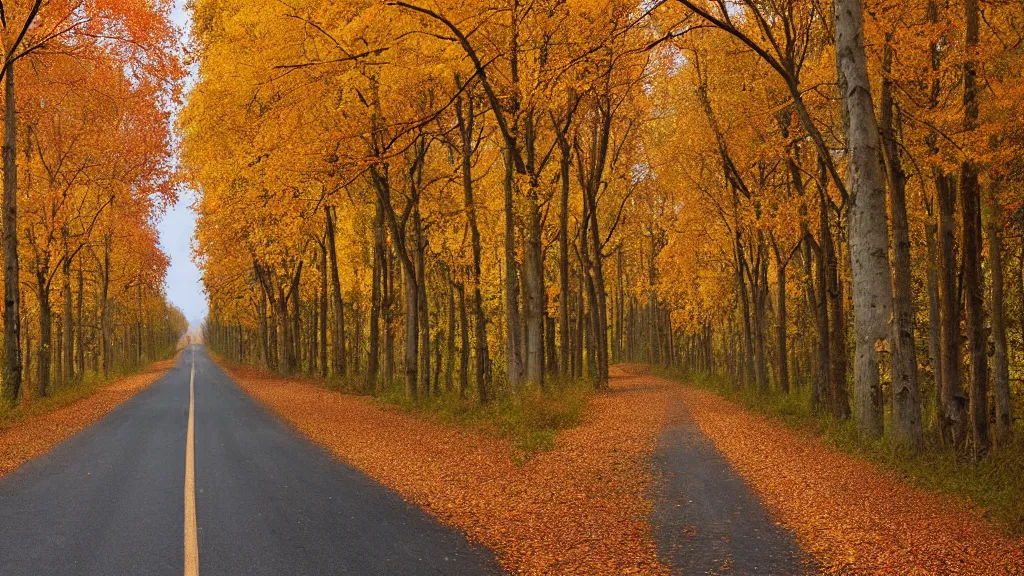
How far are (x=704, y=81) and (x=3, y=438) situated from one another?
67.8 ft

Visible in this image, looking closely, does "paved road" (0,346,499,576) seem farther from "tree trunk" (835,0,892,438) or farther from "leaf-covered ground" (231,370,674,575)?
"tree trunk" (835,0,892,438)

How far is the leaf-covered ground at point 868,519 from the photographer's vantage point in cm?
583

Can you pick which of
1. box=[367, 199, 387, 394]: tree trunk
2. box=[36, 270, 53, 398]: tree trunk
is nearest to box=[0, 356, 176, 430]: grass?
box=[36, 270, 53, 398]: tree trunk

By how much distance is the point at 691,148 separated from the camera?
24578 millimetres

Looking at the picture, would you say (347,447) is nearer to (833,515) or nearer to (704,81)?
(833,515)

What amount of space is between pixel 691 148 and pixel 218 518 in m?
20.9

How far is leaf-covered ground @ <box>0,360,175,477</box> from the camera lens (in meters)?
12.0

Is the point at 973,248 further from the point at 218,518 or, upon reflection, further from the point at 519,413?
the point at 218,518

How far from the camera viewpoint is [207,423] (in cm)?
1614

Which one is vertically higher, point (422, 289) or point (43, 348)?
point (422, 289)

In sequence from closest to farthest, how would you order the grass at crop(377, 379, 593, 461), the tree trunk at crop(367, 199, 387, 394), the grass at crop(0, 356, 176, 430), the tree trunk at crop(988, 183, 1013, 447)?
the grass at crop(377, 379, 593, 461), the tree trunk at crop(988, 183, 1013, 447), the grass at crop(0, 356, 176, 430), the tree trunk at crop(367, 199, 387, 394)

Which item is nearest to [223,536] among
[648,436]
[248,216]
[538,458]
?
[538,458]

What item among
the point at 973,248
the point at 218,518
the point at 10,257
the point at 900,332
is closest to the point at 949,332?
the point at 973,248

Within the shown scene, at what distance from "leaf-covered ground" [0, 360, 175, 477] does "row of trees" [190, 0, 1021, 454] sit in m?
6.84
